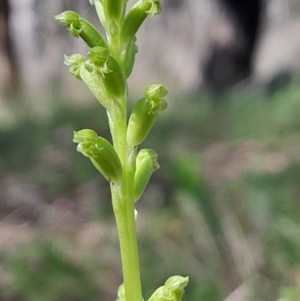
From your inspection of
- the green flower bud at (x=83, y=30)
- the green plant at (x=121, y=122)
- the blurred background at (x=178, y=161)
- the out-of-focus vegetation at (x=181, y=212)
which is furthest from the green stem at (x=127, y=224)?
the out-of-focus vegetation at (x=181, y=212)

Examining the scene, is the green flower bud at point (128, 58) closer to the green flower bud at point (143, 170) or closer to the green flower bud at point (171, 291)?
the green flower bud at point (143, 170)

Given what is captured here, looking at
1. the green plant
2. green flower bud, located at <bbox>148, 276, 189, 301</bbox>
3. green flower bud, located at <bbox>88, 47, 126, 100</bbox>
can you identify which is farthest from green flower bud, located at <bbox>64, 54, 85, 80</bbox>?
green flower bud, located at <bbox>148, 276, 189, 301</bbox>

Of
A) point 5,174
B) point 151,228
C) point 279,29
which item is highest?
point 279,29

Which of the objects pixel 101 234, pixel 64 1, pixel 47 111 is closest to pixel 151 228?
pixel 101 234

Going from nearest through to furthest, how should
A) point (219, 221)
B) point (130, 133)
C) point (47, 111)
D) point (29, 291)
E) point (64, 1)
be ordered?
1. point (130, 133)
2. point (29, 291)
3. point (219, 221)
4. point (47, 111)
5. point (64, 1)

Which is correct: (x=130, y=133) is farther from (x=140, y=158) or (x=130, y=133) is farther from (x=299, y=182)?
(x=299, y=182)

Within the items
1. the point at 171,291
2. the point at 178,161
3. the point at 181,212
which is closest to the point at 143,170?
the point at 171,291

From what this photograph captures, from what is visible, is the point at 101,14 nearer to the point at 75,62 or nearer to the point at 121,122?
the point at 75,62
